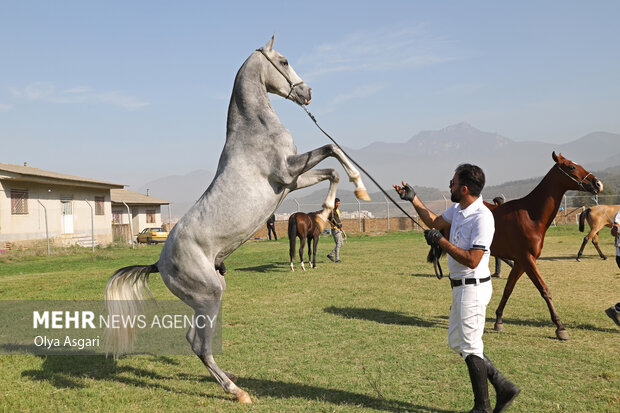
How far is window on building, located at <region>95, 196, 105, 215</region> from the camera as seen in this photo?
2964cm

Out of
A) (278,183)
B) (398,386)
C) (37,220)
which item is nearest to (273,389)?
(398,386)

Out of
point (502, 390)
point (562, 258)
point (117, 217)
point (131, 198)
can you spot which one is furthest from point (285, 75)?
point (131, 198)

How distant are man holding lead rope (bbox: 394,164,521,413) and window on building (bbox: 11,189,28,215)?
25365 mm

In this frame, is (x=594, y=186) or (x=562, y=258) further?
(x=562, y=258)

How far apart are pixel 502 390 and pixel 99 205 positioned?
30889mm

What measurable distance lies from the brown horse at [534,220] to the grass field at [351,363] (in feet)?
2.90

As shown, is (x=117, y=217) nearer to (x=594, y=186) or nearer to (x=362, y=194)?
(x=594, y=186)

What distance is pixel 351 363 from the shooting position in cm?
523

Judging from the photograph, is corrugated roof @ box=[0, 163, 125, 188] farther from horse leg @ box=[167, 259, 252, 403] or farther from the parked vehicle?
horse leg @ box=[167, 259, 252, 403]

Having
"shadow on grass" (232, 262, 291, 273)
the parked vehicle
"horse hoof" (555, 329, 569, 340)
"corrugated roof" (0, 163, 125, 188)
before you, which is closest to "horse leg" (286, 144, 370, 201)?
"horse hoof" (555, 329, 569, 340)

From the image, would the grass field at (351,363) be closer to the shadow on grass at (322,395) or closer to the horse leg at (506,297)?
the shadow on grass at (322,395)

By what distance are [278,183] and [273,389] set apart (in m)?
2.14

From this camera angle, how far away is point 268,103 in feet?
14.3

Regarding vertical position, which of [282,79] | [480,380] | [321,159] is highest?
[282,79]
